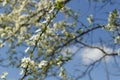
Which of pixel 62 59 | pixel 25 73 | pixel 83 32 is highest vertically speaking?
pixel 83 32

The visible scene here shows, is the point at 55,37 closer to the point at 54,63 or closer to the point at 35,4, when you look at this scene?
the point at 35,4

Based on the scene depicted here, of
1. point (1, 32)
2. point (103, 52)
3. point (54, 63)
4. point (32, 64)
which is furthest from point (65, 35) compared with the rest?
point (32, 64)

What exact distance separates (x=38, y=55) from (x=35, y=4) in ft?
4.60

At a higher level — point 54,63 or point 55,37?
point 55,37

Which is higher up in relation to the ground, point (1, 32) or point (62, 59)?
point (1, 32)

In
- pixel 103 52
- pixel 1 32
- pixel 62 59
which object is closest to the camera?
pixel 62 59

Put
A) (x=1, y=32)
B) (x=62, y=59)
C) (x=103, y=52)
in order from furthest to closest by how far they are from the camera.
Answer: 1. (x=103, y=52)
2. (x=1, y=32)
3. (x=62, y=59)

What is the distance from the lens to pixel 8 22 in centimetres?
982

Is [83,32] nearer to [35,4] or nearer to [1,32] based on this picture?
[35,4]

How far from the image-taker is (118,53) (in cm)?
989

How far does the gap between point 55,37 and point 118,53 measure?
6.02 feet

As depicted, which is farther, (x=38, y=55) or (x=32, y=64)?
(x=38, y=55)

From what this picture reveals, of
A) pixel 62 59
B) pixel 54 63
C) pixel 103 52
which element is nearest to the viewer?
pixel 62 59

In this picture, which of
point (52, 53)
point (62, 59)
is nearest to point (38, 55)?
point (52, 53)
